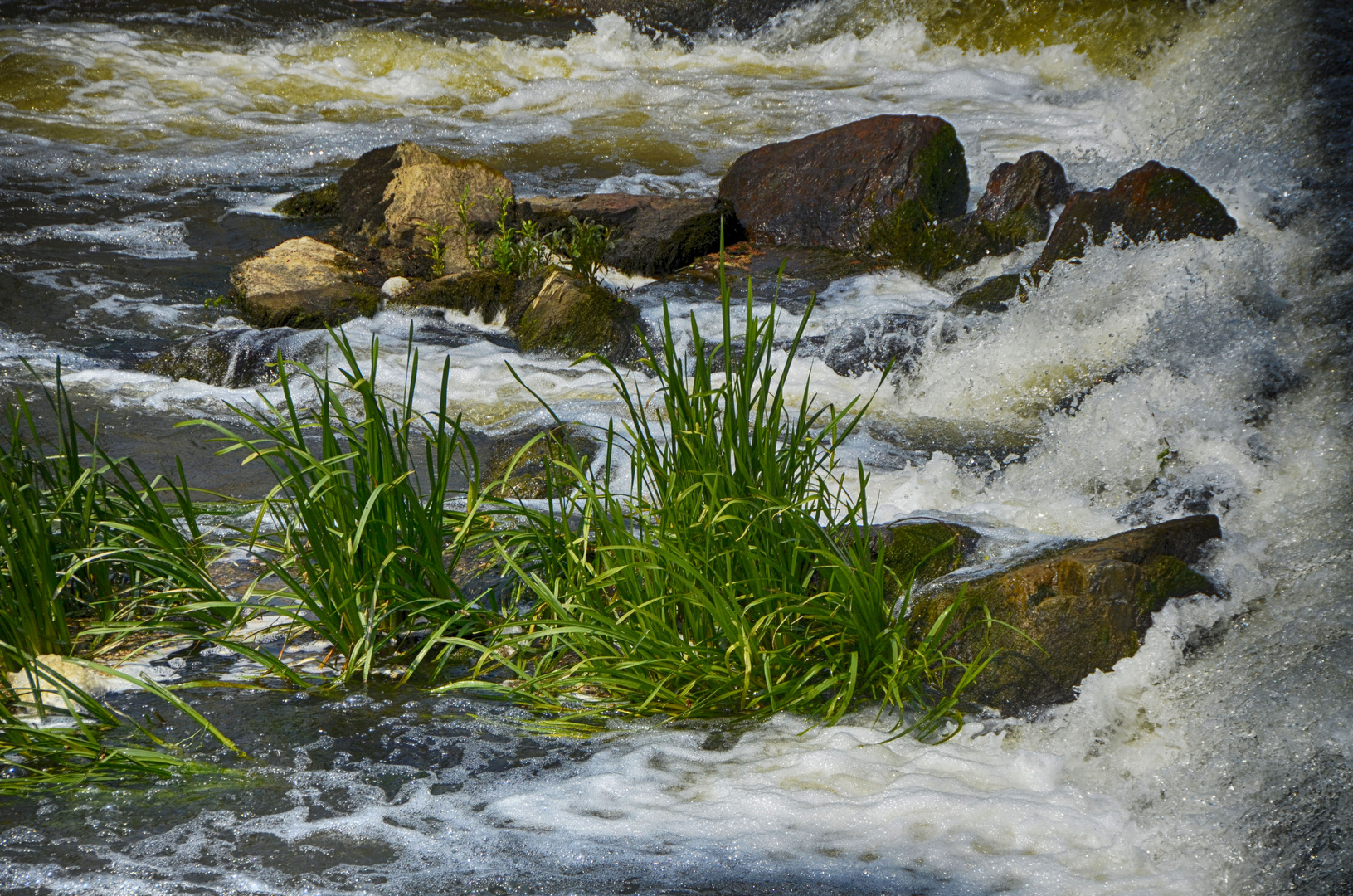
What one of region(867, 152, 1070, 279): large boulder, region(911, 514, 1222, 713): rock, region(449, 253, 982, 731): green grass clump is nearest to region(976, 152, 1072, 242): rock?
region(867, 152, 1070, 279): large boulder

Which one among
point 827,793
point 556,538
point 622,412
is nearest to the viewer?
point 827,793

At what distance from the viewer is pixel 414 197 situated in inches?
318

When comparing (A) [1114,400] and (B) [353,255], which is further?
(B) [353,255]

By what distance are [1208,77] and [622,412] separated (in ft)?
28.4

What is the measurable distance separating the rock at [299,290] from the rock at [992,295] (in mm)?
4096

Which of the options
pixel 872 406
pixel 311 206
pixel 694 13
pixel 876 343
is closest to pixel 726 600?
pixel 872 406

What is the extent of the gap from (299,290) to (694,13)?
39.1ft

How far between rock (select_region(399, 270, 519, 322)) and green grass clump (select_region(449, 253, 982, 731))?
13.5 feet

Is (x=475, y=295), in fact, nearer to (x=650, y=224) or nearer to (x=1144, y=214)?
(x=650, y=224)

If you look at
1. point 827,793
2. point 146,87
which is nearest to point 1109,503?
point 827,793

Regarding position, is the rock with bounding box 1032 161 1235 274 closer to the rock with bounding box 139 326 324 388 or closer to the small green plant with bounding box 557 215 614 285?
the small green plant with bounding box 557 215 614 285

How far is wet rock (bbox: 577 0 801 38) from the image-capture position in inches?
656

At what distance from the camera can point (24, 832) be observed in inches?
90.6

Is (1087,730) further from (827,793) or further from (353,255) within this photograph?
(353,255)
